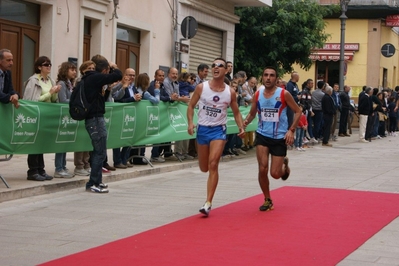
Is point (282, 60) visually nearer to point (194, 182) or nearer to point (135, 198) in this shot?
point (194, 182)

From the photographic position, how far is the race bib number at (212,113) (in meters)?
10.6

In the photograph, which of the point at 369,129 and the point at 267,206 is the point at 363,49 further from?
the point at 267,206

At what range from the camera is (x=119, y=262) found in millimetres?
7355

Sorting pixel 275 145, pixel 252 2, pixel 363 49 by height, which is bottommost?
pixel 275 145

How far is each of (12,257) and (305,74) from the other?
143ft

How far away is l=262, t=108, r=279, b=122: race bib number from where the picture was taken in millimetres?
10883

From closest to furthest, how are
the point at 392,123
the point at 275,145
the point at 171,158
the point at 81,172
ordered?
the point at 275,145 < the point at 81,172 < the point at 171,158 < the point at 392,123

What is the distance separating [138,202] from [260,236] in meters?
3.07

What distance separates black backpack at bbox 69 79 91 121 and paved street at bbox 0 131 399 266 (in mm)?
1159

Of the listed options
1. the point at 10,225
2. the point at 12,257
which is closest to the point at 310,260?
the point at 12,257

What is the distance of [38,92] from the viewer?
42.0 ft

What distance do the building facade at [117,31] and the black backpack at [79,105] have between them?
209 inches

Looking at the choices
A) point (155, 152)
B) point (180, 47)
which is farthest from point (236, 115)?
point (180, 47)

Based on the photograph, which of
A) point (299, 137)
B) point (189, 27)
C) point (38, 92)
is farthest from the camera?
point (299, 137)
